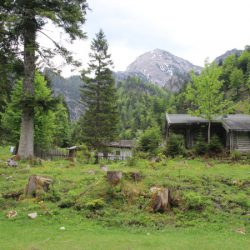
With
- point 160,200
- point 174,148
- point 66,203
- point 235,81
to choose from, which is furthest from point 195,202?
point 235,81

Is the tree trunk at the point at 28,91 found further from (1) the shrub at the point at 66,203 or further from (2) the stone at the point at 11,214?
(2) the stone at the point at 11,214

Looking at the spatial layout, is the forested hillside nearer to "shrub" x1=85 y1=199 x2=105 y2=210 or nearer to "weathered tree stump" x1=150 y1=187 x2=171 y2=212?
"weathered tree stump" x1=150 y1=187 x2=171 y2=212

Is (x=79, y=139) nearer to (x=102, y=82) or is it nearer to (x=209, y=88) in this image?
(x=102, y=82)

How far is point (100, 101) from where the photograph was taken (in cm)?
3622

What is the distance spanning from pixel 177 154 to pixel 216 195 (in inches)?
570

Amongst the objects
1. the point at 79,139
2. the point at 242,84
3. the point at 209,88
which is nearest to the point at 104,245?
the point at 209,88

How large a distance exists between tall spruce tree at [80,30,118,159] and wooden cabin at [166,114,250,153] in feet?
27.3

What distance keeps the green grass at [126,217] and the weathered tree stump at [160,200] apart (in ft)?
0.64

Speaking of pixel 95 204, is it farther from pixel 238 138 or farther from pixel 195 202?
pixel 238 138

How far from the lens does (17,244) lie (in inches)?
254

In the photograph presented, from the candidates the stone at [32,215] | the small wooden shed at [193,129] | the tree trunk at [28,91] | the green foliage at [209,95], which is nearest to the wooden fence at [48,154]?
the small wooden shed at [193,129]

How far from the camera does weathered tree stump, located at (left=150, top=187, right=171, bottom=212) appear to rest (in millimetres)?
9047

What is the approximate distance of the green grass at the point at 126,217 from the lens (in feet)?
22.4

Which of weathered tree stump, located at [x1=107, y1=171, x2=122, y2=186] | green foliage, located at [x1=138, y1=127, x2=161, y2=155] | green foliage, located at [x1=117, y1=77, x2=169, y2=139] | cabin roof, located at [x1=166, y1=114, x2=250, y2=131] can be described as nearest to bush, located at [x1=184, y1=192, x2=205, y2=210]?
weathered tree stump, located at [x1=107, y1=171, x2=122, y2=186]
